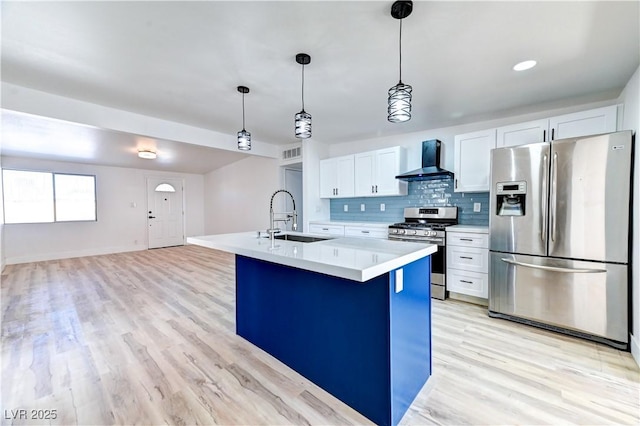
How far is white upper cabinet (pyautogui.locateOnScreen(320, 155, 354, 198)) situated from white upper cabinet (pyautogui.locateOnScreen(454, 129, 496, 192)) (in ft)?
5.68

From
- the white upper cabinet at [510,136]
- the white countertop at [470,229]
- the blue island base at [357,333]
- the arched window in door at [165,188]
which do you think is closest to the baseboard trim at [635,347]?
the white countertop at [470,229]

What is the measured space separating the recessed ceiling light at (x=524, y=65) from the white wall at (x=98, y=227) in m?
8.25

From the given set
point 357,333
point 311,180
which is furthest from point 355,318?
point 311,180

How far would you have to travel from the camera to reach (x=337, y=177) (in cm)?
490

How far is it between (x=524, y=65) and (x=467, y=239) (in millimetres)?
1886

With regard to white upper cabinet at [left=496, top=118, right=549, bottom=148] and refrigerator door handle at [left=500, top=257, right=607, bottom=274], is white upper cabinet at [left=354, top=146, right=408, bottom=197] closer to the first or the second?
white upper cabinet at [left=496, top=118, right=549, bottom=148]

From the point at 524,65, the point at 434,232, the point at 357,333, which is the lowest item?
the point at 357,333

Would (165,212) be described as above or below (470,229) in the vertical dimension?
above

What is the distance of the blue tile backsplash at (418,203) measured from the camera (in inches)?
148

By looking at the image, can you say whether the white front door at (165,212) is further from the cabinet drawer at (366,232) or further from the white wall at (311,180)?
the cabinet drawer at (366,232)

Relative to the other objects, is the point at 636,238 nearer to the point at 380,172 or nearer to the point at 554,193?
the point at 554,193

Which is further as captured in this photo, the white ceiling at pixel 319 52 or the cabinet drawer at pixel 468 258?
the cabinet drawer at pixel 468 258

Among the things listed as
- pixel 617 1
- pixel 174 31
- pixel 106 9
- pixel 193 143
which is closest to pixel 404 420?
pixel 617 1

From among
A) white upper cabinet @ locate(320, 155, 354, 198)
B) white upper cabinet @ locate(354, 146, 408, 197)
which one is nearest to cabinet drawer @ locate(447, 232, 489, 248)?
white upper cabinet @ locate(354, 146, 408, 197)
